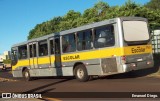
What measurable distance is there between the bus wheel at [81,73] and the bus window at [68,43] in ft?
3.49

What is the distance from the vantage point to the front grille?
53.5 ft

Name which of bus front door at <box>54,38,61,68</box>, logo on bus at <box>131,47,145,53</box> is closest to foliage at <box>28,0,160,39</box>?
bus front door at <box>54,38,61,68</box>

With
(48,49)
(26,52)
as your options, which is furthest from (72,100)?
(26,52)

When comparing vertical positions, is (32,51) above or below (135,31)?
below

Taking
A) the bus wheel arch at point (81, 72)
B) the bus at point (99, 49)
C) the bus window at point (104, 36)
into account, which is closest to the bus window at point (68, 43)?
the bus at point (99, 49)

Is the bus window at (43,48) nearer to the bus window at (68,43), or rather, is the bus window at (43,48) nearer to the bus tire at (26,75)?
the bus window at (68,43)

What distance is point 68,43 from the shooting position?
19.4m

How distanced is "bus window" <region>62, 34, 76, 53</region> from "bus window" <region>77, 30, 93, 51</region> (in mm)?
478

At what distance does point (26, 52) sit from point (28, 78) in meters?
1.73

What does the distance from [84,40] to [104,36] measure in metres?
1.61

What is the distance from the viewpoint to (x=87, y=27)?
58.4 feet

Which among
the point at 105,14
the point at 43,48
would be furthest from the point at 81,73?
the point at 105,14

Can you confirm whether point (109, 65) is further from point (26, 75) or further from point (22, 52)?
point (22, 52)

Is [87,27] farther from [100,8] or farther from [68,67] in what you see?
[100,8]
